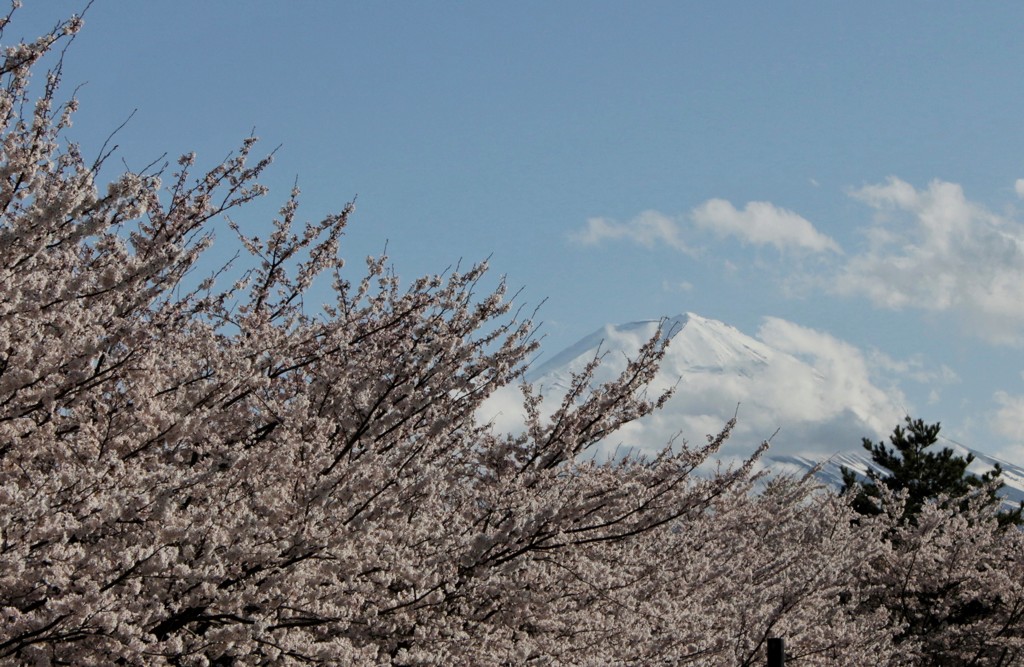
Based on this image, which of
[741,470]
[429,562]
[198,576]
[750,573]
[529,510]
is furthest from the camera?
[750,573]

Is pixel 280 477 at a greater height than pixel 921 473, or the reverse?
pixel 921 473

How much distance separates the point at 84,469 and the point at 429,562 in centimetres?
236

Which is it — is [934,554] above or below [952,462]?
below

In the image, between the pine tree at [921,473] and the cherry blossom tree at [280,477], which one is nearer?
the cherry blossom tree at [280,477]

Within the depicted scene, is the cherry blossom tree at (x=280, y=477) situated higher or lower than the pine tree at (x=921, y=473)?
lower

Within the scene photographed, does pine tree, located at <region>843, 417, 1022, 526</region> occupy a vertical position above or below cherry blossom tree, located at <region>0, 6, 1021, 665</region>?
above

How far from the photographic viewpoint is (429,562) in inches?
264

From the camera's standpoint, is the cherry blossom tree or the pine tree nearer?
the cherry blossom tree

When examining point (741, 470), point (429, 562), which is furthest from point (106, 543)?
point (741, 470)

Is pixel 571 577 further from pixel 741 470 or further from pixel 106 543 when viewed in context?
pixel 106 543

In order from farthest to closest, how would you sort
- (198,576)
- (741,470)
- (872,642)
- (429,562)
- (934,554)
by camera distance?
(934,554) < (872,642) < (741,470) < (429,562) < (198,576)

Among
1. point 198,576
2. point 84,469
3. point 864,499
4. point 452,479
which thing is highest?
point 864,499

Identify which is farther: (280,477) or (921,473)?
(921,473)

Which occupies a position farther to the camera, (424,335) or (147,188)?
(424,335)
